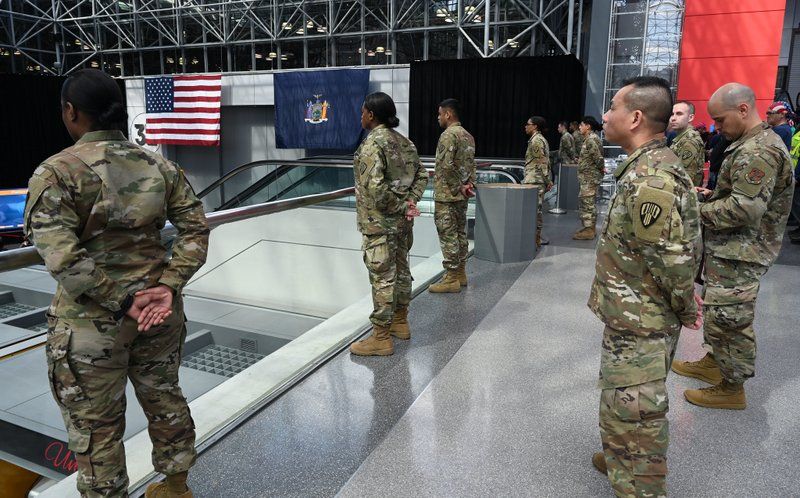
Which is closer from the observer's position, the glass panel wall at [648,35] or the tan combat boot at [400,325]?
the tan combat boot at [400,325]

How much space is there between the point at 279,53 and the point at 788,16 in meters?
15.4

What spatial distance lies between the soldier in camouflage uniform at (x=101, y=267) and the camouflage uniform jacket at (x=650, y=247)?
1440 millimetres

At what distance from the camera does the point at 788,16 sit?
16.3 m

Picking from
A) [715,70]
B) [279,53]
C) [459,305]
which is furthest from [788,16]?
[459,305]

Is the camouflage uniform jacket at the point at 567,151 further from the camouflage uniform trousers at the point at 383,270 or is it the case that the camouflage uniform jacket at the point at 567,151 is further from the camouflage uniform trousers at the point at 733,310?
the camouflage uniform trousers at the point at 733,310

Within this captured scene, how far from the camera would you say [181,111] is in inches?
666

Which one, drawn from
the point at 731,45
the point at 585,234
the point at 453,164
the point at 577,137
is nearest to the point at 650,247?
the point at 453,164

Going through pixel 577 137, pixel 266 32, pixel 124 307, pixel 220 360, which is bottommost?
pixel 220 360

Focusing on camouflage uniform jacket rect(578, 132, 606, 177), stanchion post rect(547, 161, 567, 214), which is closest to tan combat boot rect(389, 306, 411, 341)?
camouflage uniform jacket rect(578, 132, 606, 177)

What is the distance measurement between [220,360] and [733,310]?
277 inches

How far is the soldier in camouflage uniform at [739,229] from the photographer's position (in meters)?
2.47

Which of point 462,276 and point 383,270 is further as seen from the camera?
point 462,276

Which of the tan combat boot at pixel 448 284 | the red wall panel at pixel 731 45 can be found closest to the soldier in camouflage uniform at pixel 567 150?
the red wall panel at pixel 731 45

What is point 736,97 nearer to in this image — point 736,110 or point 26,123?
point 736,110
